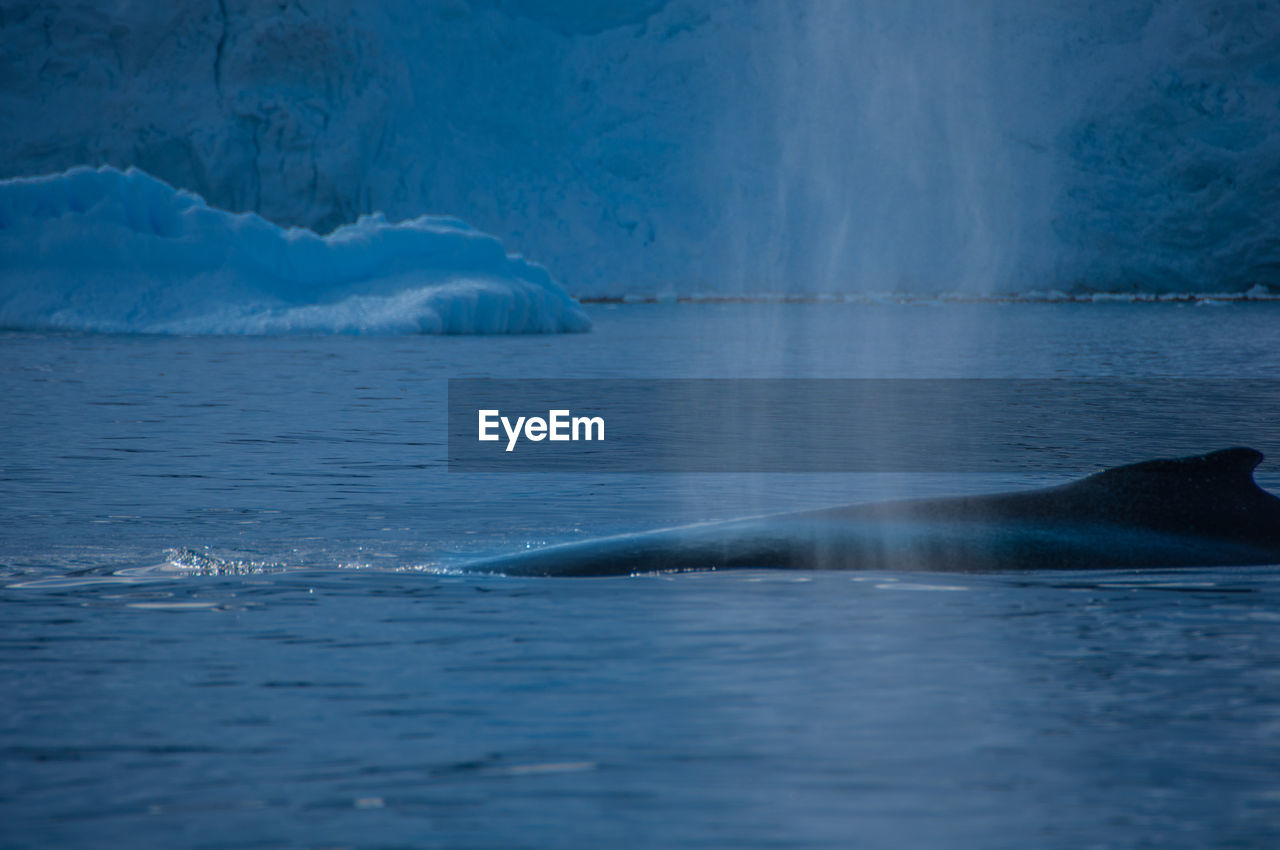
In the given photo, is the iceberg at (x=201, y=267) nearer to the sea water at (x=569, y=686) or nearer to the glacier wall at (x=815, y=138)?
the glacier wall at (x=815, y=138)

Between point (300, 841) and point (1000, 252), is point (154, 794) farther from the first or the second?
point (1000, 252)

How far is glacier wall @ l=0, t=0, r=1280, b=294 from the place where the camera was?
46.6 meters

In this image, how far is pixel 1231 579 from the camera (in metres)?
6.37

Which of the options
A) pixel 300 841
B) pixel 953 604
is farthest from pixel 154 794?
pixel 953 604

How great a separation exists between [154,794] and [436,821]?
26.9 inches

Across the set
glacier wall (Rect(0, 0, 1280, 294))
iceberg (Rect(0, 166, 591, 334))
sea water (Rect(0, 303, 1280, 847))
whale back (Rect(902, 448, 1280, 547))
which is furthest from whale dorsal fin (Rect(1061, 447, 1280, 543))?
glacier wall (Rect(0, 0, 1280, 294))

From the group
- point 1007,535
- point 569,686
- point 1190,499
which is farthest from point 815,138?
point 569,686

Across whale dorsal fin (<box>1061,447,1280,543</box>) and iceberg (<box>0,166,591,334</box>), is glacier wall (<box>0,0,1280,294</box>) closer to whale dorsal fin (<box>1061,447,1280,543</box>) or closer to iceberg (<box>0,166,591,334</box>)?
iceberg (<box>0,166,591,334</box>)

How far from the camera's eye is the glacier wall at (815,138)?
46.6 metres

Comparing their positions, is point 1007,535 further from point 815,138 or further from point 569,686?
point 815,138

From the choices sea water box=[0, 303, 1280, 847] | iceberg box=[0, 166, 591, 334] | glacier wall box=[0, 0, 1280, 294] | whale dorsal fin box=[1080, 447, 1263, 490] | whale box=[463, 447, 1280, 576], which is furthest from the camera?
glacier wall box=[0, 0, 1280, 294]

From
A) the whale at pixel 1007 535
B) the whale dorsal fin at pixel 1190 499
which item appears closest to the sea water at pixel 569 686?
the whale at pixel 1007 535

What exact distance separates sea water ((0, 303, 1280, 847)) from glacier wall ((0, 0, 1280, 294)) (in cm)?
3429

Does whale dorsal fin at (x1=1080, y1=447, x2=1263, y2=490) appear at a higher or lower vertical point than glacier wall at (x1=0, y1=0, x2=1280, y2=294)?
lower
